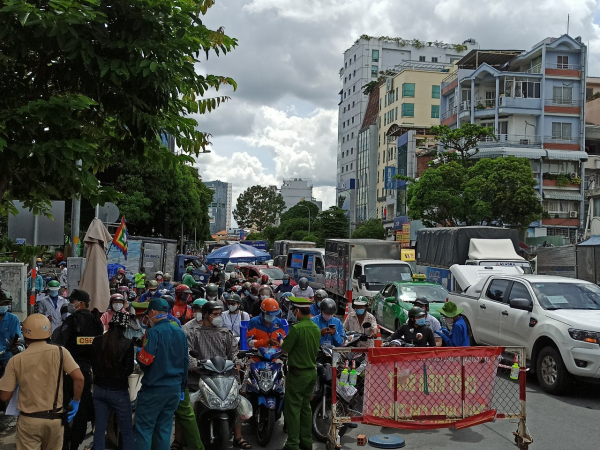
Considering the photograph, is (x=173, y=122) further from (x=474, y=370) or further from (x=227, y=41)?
(x=474, y=370)

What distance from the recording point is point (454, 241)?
21562 mm

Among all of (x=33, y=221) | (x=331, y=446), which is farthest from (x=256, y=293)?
(x=331, y=446)

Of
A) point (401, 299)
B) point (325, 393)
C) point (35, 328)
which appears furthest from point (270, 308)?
point (401, 299)

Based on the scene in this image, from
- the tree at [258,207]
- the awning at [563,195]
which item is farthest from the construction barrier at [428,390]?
the tree at [258,207]

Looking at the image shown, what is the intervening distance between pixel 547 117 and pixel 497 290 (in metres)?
40.8

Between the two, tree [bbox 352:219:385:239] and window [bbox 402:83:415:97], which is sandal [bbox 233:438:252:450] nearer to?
tree [bbox 352:219:385:239]

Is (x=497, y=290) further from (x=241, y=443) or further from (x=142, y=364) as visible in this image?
(x=142, y=364)

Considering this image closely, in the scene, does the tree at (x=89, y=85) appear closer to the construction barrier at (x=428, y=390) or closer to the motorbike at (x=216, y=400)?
the motorbike at (x=216, y=400)

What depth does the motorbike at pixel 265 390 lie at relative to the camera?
729 cm

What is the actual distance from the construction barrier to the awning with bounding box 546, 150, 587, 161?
1732 inches

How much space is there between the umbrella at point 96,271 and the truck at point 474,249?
11.6m

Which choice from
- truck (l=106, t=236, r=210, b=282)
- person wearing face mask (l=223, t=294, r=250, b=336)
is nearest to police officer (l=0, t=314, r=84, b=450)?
person wearing face mask (l=223, t=294, r=250, b=336)

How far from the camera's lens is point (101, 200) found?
6.60 m

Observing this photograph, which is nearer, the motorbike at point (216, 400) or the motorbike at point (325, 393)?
the motorbike at point (216, 400)
